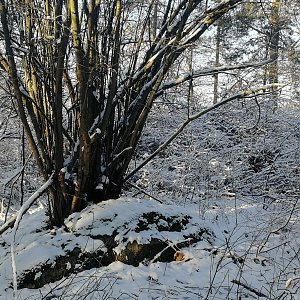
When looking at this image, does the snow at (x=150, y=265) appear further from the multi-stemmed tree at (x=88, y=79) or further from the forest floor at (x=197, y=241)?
the multi-stemmed tree at (x=88, y=79)

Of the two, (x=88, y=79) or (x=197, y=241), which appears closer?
(x=88, y=79)

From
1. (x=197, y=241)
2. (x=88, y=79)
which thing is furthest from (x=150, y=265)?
(x=88, y=79)

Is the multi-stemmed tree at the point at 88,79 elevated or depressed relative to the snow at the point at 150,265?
elevated

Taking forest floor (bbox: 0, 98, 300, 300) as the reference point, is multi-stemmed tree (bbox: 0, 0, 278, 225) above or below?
above

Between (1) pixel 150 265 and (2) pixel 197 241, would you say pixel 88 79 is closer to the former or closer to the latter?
(1) pixel 150 265

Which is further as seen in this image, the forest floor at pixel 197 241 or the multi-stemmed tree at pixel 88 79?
the multi-stemmed tree at pixel 88 79

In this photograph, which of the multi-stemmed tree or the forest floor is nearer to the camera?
the forest floor

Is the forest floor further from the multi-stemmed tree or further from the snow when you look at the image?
the multi-stemmed tree

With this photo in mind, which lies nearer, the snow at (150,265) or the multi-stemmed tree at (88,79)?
the snow at (150,265)

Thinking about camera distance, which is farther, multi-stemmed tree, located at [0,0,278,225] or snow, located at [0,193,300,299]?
multi-stemmed tree, located at [0,0,278,225]

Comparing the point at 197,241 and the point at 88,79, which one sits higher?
the point at 88,79

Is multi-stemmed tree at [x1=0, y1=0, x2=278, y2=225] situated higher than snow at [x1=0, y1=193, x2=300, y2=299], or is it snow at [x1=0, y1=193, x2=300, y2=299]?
multi-stemmed tree at [x1=0, y1=0, x2=278, y2=225]

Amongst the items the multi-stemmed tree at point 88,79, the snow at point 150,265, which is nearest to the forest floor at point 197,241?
the snow at point 150,265

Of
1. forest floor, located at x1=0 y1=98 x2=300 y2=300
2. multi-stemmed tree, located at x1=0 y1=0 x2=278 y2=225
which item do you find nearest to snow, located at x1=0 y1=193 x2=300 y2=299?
forest floor, located at x1=0 y1=98 x2=300 y2=300
